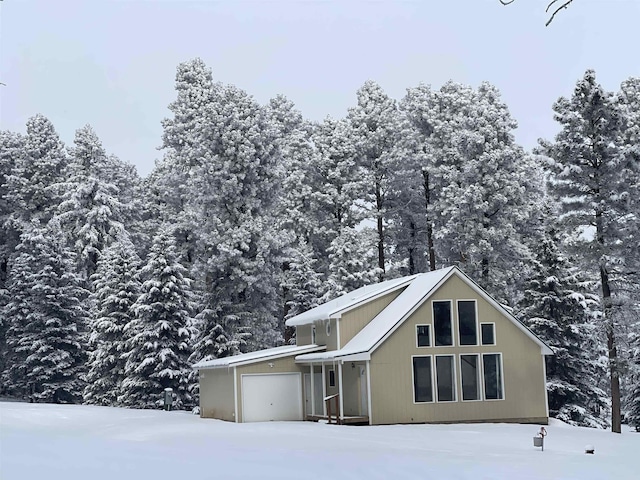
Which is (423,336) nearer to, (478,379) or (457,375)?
(457,375)

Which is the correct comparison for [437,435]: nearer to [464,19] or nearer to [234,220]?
[464,19]

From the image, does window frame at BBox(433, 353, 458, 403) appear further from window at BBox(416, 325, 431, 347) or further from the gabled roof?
the gabled roof

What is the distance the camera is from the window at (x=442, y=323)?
31.8m

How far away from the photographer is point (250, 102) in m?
44.9

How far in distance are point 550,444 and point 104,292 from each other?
3006 cm

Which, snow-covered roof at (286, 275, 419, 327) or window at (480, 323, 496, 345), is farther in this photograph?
snow-covered roof at (286, 275, 419, 327)

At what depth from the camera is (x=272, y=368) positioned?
34406 mm

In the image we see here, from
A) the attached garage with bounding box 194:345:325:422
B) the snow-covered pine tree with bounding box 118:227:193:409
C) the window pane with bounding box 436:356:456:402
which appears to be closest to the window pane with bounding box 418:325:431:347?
the window pane with bounding box 436:356:456:402

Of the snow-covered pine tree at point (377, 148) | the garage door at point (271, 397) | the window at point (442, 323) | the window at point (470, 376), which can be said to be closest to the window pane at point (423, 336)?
the window at point (442, 323)

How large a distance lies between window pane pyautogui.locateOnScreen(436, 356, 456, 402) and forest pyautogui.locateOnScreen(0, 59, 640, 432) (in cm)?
549

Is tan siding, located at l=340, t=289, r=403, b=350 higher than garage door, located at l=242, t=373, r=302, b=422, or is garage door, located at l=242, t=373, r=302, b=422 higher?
tan siding, located at l=340, t=289, r=403, b=350

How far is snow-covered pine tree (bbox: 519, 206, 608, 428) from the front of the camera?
127 ft

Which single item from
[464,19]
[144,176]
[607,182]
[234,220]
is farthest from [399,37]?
[144,176]

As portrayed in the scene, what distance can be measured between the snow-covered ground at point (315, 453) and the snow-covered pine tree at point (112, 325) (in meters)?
15.8
